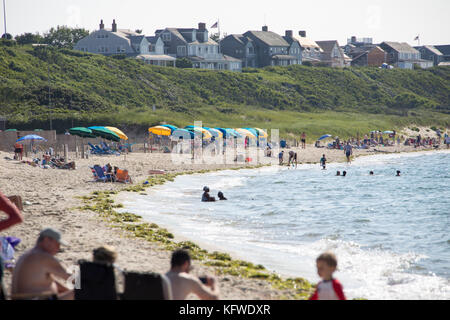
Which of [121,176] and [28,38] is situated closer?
[121,176]

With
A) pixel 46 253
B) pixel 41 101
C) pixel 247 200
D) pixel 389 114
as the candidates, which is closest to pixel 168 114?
pixel 41 101

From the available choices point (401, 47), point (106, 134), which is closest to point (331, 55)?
point (401, 47)

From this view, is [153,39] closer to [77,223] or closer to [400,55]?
[400,55]

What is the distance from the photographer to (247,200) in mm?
25078

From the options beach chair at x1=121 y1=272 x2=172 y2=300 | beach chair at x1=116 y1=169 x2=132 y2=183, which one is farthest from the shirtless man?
beach chair at x1=116 y1=169 x2=132 y2=183

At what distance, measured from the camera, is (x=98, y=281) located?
6.04m

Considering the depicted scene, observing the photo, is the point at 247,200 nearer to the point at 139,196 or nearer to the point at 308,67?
the point at 139,196

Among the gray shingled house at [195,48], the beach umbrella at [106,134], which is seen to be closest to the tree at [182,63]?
the gray shingled house at [195,48]

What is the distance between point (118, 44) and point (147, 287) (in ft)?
283

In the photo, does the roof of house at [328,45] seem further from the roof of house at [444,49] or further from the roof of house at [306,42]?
the roof of house at [444,49]

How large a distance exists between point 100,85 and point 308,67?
152 feet

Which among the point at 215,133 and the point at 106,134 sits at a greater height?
the point at 215,133

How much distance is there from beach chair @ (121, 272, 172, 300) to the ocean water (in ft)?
17.5

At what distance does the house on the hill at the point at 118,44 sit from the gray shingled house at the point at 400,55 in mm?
58650
